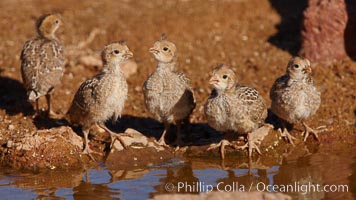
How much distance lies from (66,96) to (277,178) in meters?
4.45

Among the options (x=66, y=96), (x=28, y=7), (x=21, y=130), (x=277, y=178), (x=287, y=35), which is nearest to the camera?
(x=277, y=178)

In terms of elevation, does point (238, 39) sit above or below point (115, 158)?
above

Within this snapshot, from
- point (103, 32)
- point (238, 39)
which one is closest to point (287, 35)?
point (238, 39)

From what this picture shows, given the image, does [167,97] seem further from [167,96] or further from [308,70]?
[308,70]

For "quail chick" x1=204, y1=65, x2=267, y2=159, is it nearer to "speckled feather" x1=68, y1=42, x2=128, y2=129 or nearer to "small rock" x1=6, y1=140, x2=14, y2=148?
"speckled feather" x1=68, y1=42, x2=128, y2=129

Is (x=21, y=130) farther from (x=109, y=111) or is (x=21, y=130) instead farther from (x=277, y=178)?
(x=277, y=178)

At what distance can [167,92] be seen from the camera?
1030 cm

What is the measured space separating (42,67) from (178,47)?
11.3 feet

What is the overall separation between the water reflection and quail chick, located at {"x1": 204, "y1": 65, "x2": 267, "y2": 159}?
1.61 ft

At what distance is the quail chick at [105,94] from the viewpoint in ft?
32.7

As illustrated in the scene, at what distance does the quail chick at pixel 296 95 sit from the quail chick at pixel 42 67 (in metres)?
3.28

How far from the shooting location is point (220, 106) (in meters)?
9.85

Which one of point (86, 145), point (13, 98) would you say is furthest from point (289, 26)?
point (86, 145)

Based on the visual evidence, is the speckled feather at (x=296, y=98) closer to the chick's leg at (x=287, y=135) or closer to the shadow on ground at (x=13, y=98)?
the chick's leg at (x=287, y=135)
